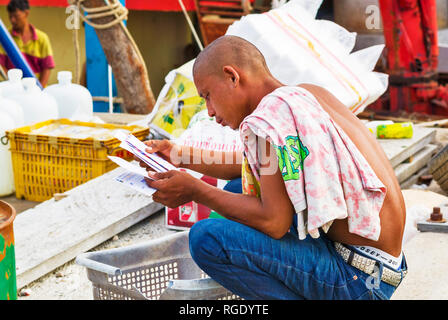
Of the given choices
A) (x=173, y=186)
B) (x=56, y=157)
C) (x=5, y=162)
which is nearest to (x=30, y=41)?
(x=5, y=162)

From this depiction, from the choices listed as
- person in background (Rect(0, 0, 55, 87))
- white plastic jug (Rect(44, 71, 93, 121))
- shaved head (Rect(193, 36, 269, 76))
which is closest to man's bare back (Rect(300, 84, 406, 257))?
shaved head (Rect(193, 36, 269, 76))

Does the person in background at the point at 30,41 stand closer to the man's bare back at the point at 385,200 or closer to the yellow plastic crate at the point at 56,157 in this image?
the yellow plastic crate at the point at 56,157

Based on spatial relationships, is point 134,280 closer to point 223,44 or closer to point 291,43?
point 223,44

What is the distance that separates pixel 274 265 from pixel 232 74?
577 millimetres

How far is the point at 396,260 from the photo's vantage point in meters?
1.92

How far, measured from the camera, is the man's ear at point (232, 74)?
189 cm

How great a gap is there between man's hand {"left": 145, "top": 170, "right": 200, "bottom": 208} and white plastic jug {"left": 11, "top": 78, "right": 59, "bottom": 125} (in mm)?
2451

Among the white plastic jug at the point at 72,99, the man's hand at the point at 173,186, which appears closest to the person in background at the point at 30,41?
the white plastic jug at the point at 72,99

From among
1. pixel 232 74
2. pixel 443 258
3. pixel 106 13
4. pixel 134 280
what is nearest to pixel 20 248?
pixel 134 280

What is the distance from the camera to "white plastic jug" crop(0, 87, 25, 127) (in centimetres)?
407

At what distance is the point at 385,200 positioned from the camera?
1.86m

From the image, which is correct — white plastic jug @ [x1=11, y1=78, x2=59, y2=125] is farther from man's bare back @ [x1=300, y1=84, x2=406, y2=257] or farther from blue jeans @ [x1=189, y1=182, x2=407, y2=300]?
man's bare back @ [x1=300, y1=84, x2=406, y2=257]

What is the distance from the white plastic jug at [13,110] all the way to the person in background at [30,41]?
8.41 feet

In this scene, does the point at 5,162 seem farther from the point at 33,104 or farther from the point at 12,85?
the point at 12,85
